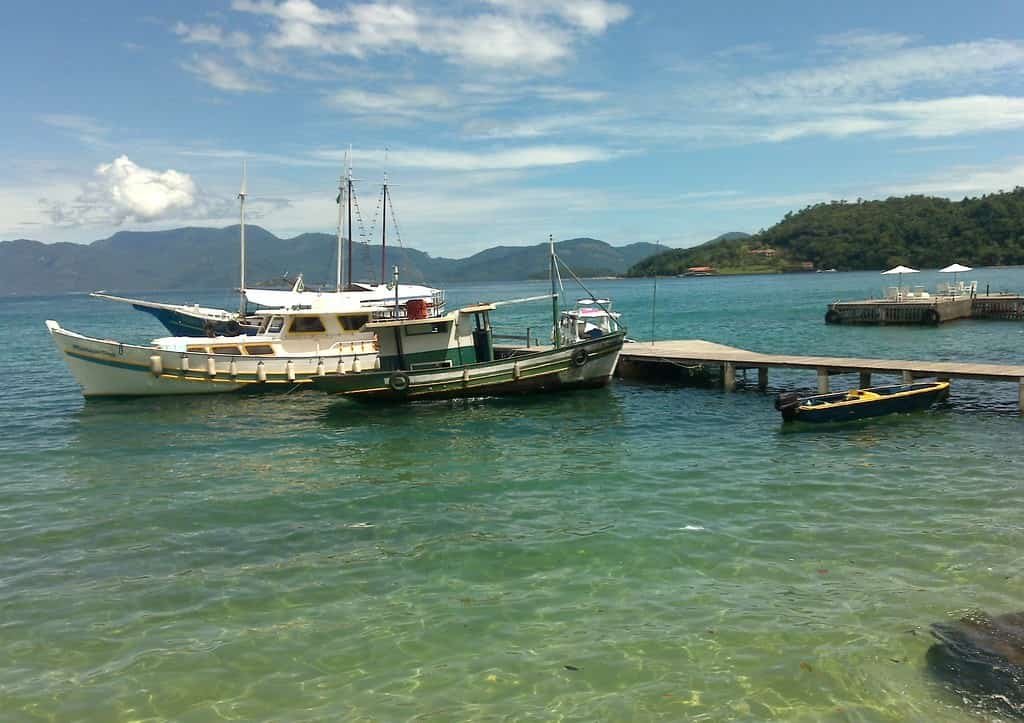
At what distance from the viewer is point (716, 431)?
20.5 m

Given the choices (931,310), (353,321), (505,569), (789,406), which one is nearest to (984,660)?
(505,569)

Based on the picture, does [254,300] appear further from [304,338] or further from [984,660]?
[984,660]

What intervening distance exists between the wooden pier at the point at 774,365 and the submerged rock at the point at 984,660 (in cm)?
1569

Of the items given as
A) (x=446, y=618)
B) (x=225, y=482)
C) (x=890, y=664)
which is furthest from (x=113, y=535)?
(x=890, y=664)

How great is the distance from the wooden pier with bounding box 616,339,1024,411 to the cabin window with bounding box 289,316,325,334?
12.3m

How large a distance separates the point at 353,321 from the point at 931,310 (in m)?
41.2

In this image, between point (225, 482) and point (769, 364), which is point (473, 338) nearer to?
point (769, 364)

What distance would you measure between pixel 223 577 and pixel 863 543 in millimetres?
9521

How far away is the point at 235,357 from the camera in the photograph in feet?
91.8

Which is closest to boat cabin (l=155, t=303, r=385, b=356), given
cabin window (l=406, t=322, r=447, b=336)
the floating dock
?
cabin window (l=406, t=322, r=447, b=336)

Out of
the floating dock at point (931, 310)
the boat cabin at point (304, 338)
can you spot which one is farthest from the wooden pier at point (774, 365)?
the floating dock at point (931, 310)

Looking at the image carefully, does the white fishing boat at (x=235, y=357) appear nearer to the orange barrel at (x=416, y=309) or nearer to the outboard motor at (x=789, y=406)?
the orange barrel at (x=416, y=309)

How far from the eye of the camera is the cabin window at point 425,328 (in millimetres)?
26298

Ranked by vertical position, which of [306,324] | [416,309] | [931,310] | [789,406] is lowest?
[789,406]
